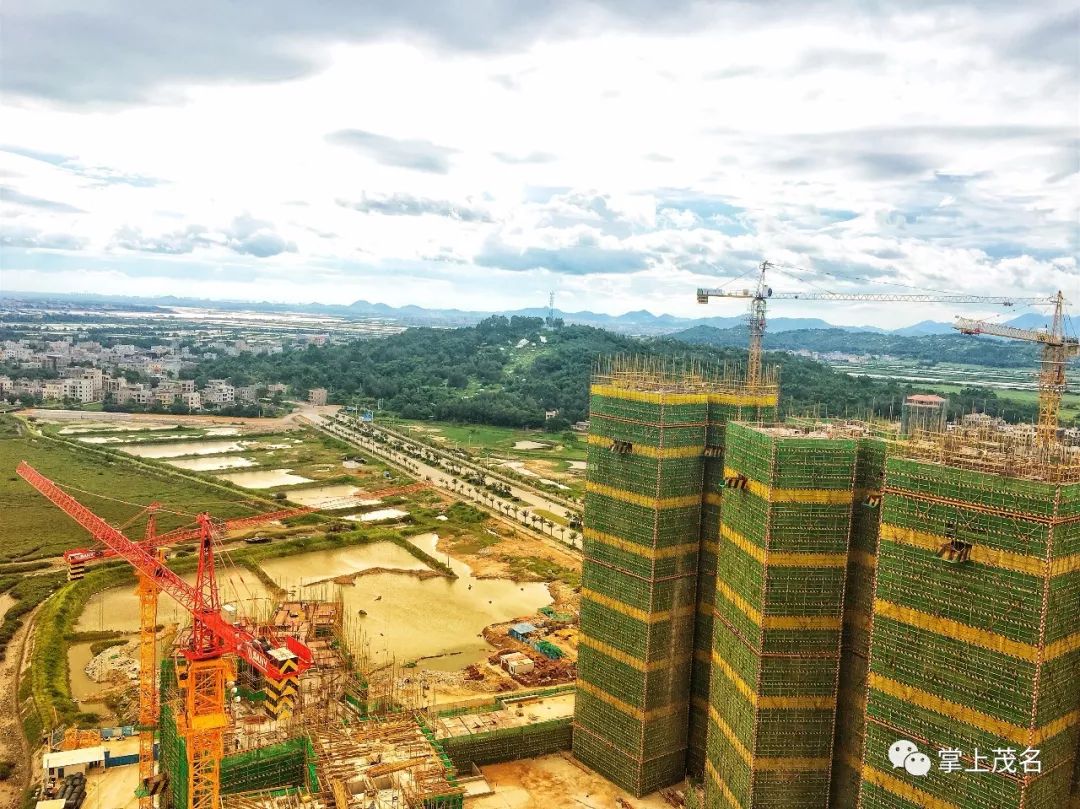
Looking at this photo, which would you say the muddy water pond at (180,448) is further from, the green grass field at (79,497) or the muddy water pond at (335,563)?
the muddy water pond at (335,563)

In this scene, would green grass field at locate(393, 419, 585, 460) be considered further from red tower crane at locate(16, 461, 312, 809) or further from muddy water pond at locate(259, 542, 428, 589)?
red tower crane at locate(16, 461, 312, 809)

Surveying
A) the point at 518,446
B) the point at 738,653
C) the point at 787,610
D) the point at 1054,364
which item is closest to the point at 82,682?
the point at 738,653

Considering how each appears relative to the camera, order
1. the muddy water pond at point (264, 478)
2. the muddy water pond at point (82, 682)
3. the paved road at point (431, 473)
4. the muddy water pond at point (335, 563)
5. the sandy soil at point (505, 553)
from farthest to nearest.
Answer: the muddy water pond at point (264, 478) → the paved road at point (431, 473) → the sandy soil at point (505, 553) → the muddy water pond at point (335, 563) → the muddy water pond at point (82, 682)

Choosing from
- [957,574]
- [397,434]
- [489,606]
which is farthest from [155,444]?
[957,574]

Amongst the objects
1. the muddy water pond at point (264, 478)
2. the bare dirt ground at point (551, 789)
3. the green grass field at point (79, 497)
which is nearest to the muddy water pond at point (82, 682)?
the green grass field at point (79, 497)

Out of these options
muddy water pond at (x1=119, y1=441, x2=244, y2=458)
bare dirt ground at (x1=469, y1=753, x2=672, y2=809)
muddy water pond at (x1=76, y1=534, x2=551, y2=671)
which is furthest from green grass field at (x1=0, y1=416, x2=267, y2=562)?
bare dirt ground at (x1=469, y1=753, x2=672, y2=809)
